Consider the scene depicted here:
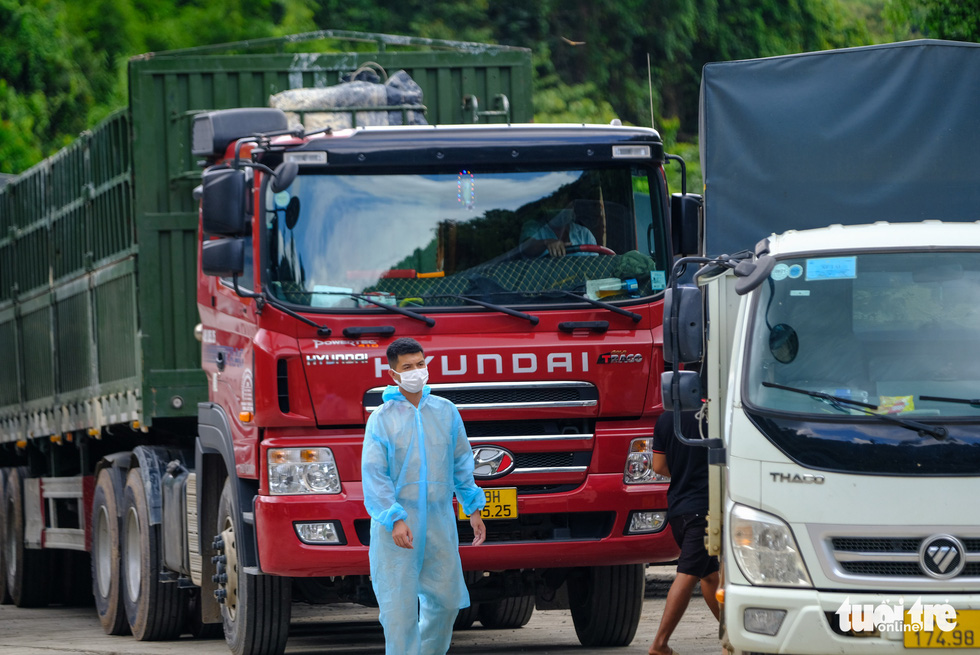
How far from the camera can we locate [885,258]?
637 cm

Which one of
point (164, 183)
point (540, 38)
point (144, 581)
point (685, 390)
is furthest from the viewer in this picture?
point (540, 38)

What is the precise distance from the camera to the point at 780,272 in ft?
21.0

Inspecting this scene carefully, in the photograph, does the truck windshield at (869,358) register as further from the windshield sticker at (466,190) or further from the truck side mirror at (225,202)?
the truck side mirror at (225,202)

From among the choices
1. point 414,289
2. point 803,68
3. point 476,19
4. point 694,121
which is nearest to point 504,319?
point 414,289

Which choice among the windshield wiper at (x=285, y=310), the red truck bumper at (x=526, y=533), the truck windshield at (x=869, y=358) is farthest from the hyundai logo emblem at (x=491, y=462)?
the truck windshield at (x=869, y=358)

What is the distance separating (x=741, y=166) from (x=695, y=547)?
1835mm

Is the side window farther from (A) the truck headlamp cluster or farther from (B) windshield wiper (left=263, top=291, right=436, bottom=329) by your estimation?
(A) the truck headlamp cluster

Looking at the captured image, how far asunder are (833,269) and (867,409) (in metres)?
0.62

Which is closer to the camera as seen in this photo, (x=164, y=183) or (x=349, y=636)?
(x=164, y=183)

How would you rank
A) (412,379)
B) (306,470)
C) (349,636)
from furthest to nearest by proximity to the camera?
(349,636) < (306,470) < (412,379)

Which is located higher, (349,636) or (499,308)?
(499,308)

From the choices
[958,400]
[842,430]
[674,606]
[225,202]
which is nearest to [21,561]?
[225,202]

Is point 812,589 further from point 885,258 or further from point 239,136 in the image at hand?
point 239,136

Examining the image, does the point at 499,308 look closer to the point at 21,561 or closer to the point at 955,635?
the point at 955,635
